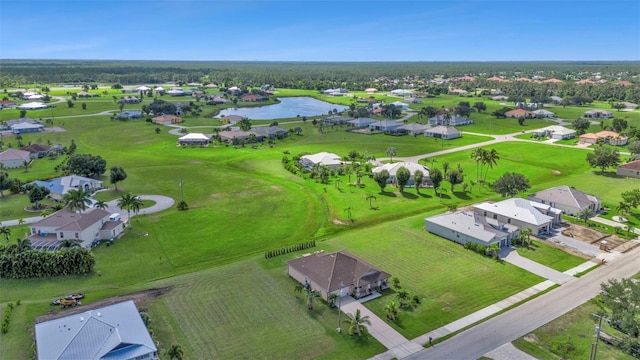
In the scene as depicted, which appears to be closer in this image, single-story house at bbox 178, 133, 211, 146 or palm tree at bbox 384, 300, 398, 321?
palm tree at bbox 384, 300, 398, 321

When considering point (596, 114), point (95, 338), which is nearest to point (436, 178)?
point (95, 338)

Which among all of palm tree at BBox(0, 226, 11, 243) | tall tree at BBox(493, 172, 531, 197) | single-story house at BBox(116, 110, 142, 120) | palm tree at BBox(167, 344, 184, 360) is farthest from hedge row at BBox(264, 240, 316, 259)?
single-story house at BBox(116, 110, 142, 120)

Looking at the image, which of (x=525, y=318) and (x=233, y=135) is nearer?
(x=525, y=318)

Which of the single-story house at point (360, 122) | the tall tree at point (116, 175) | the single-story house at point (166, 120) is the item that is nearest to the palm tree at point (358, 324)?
the tall tree at point (116, 175)

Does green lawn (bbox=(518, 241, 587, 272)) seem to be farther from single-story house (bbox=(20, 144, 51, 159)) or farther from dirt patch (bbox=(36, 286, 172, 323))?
single-story house (bbox=(20, 144, 51, 159))

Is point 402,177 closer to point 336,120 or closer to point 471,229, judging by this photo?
point 471,229

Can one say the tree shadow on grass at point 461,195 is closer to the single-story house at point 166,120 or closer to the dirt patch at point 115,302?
the dirt patch at point 115,302
